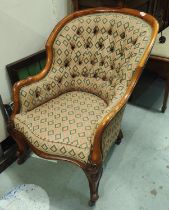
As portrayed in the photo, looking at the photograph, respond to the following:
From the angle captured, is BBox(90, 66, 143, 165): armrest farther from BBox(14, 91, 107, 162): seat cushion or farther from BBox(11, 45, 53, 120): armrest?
BBox(11, 45, 53, 120): armrest

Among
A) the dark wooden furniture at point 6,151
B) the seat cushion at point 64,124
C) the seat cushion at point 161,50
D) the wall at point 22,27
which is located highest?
the wall at point 22,27

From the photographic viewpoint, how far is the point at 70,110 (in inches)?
53.1

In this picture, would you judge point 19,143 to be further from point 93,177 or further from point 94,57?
point 94,57

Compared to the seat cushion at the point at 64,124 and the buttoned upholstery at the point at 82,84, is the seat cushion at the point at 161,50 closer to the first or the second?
the buttoned upholstery at the point at 82,84

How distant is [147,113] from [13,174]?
1.21m

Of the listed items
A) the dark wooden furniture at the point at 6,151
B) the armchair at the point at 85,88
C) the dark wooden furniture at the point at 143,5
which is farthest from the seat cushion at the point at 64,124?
the dark wooden furniture at the point at 143,5

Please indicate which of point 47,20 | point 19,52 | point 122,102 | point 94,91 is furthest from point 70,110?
point 47,20

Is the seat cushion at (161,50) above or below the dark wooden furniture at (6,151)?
above

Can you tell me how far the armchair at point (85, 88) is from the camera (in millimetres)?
1140

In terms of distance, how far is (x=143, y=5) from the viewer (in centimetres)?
196

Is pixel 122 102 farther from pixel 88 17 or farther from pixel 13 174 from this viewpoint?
pixel 13 174

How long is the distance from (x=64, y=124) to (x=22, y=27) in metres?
0.72

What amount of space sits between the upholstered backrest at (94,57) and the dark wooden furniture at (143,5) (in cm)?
26

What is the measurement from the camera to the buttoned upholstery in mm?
1176
